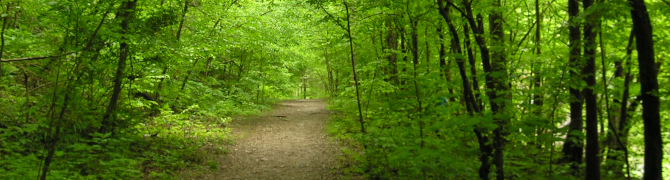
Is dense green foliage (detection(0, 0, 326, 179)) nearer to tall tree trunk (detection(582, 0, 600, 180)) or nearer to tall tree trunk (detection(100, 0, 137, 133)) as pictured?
tall tree trunk (detection(100, 0, 137, 133))

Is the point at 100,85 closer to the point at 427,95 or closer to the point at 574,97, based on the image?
the point at 427,95

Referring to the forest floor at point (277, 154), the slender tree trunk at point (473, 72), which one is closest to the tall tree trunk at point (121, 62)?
the forest floor at point (277, 154)

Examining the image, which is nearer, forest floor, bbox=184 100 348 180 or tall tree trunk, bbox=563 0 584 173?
tall tree trunk, bbox=563 0 584 173

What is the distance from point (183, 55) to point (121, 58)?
8.39 ft

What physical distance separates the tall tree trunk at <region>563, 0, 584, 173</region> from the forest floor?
13.1 feet

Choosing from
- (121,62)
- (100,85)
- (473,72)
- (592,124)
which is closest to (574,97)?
(592,124)

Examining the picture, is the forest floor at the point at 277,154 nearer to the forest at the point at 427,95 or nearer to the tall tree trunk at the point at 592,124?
the forest at the point at 427,95

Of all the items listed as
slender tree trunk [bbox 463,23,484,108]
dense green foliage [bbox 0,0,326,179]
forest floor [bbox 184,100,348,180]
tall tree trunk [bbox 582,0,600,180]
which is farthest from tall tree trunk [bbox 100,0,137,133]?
tall tree trunk [bbox 582,0,600,180]

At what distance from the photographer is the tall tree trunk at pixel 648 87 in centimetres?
340

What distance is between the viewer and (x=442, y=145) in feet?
17.2

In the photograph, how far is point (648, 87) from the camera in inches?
136

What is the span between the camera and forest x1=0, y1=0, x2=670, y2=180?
13.0 feet

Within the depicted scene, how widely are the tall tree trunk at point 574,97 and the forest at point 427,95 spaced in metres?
0.02

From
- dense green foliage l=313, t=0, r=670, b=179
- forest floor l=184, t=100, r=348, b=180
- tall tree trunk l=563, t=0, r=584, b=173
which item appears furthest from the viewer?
forest floor l=184, t=100, r=348, b=180
